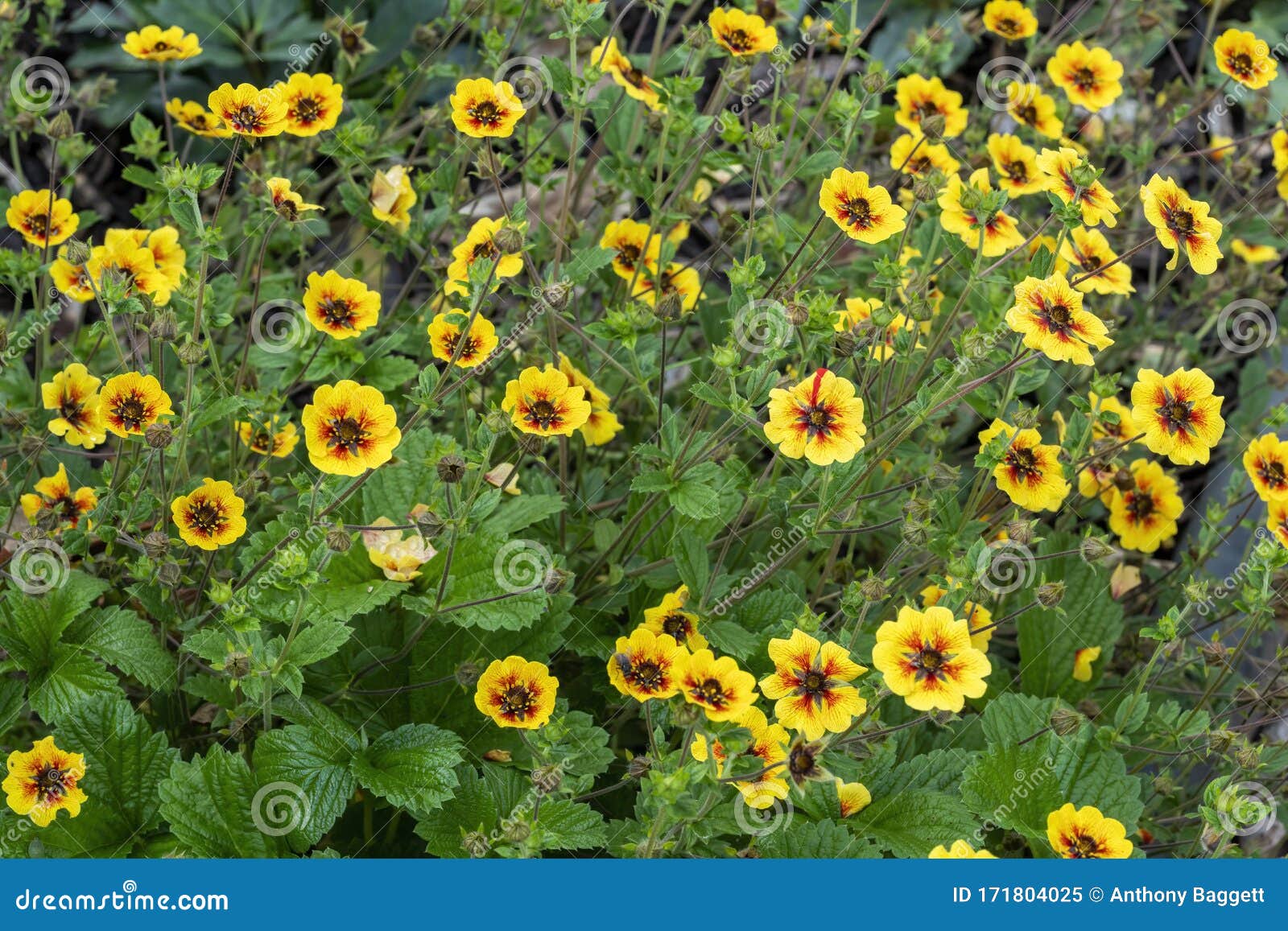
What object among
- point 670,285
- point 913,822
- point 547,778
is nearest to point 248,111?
point 670,285

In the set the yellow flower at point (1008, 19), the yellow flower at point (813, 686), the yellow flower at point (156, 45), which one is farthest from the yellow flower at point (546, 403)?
the yellow flower at point (1008, 19)

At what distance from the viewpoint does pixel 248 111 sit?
269 cm

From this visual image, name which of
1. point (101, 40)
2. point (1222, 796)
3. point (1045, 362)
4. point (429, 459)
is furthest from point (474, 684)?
point (101, 40)

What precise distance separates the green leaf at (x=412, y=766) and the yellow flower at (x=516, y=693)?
0.45ft

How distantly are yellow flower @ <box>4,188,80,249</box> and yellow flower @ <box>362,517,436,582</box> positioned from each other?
114 centimetres

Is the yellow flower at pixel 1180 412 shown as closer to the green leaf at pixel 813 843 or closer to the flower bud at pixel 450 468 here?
the green leaf at pixel 813 843

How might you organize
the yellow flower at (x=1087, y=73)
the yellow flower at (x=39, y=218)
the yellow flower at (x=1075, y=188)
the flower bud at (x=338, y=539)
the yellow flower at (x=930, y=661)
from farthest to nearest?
the yellow flower at (x=1087, y=73) → the yellow flower at (x=39, y=218) → the yellow flower at (x=1075, y=188) → the flower bud at (x=338, y=539) → the yellow flower at (x=930, y=661)

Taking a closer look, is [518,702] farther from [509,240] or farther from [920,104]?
[920,104]

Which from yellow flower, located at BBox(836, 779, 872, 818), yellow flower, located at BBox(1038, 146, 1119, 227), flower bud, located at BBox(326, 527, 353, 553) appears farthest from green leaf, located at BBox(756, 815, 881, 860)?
yellow flower, located at BBox(1038, 146, 1119, 227)

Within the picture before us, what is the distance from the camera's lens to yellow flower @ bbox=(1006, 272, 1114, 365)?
2.34 meters

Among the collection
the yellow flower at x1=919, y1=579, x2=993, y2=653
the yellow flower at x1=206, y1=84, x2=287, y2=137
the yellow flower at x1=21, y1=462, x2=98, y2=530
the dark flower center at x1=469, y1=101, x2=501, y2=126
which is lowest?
the yellow flower at x1=21, y1=462, x2=98, y2=530

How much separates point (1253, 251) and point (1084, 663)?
1.61 meters

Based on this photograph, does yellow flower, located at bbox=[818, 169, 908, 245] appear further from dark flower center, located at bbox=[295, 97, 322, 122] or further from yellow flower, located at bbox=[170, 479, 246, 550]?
yellow flower, located at bbox=[170, 479, 246, 550]

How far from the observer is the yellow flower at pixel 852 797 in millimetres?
2750
